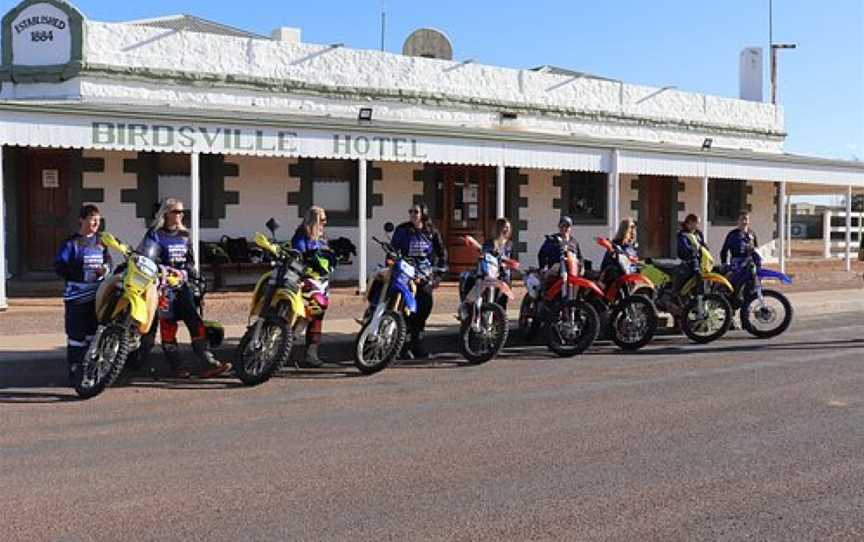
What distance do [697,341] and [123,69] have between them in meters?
10.9

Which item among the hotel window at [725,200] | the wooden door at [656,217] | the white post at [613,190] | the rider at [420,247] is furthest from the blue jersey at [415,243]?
the hotel window at [725,200]

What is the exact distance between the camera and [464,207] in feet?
64.0

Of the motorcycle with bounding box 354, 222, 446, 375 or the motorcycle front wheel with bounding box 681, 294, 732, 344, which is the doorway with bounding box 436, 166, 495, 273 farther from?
the motorcycle with bounding box 354, 222, 446, 375

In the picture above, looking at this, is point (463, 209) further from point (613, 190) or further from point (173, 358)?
point (173, 358)

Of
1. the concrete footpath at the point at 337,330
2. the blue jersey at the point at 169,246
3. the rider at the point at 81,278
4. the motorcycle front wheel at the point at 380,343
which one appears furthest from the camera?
the concrete footpath at the point at 337,330

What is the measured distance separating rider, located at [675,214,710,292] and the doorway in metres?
7.31

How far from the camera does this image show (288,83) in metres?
17.8

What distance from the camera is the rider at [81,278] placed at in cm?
821

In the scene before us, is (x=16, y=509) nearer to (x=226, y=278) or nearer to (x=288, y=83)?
(x=226, y=278)

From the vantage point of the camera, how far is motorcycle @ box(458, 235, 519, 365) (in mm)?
9906

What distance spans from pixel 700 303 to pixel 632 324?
45.5 inches

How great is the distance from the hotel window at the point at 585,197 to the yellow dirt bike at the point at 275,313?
12.8 m

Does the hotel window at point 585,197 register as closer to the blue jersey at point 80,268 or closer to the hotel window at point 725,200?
the hotel window at point 725,200

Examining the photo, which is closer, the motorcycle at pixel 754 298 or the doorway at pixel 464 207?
the motorcycle at pixel 754 298
